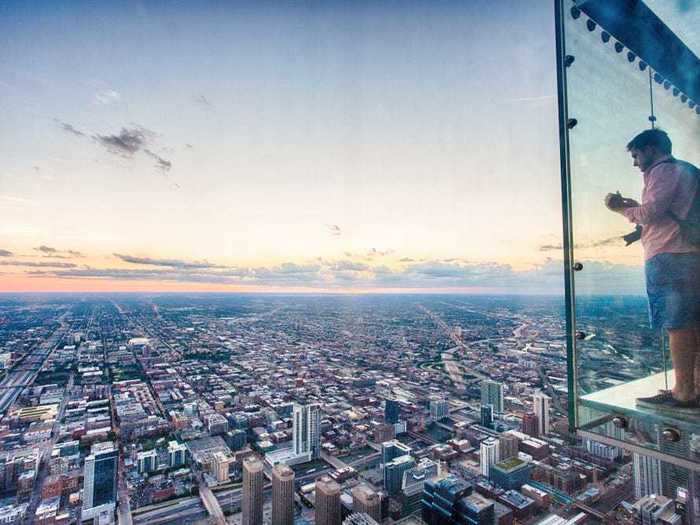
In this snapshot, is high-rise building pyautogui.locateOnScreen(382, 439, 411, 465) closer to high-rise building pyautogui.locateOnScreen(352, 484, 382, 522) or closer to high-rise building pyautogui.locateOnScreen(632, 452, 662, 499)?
high-rise building pyautogui.locateOnScreen(352, 484, 382, 522)

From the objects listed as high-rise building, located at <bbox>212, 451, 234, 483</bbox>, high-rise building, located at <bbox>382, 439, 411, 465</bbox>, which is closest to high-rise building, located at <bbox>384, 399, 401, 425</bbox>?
high-rise building, located at <bbox>382, 439, 411, 465</bbox>

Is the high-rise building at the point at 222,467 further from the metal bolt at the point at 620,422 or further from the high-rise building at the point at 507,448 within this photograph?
the metal bolt at the point at 620,422

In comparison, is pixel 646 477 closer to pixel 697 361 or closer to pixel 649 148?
pixel 697 361

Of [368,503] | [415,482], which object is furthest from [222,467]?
[415,482]

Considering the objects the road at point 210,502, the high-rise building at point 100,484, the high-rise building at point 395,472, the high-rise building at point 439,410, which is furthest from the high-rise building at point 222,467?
the high-rise building at point 439,410

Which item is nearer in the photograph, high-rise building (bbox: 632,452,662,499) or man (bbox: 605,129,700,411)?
man (bbox: 605,129,700,411)
